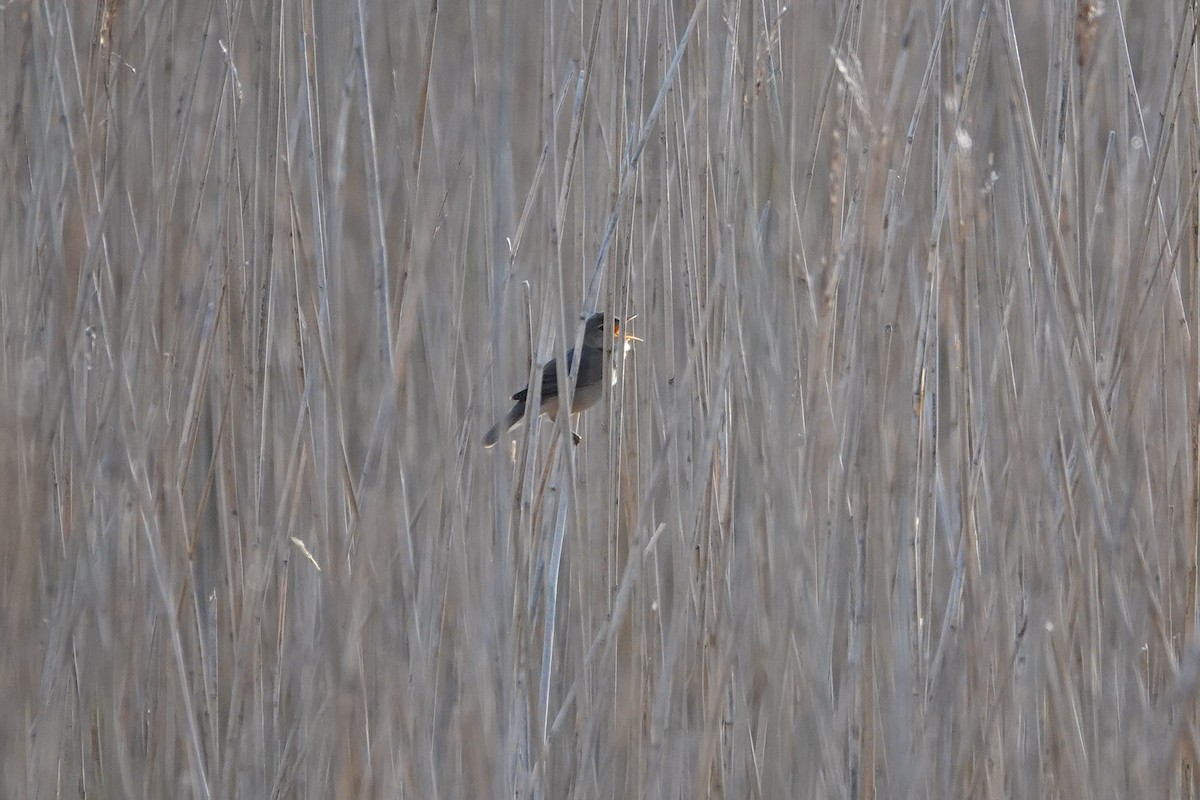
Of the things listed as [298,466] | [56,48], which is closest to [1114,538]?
[298,466]

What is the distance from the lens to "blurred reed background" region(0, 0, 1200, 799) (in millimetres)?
1375

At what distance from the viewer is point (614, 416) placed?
1844 mm

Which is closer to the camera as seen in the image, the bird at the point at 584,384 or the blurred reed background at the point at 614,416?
the blurred reed background at the point at 614,416

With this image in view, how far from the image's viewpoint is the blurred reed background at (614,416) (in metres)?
1.38

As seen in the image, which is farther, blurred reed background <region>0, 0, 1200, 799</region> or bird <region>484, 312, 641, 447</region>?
bird <region>484, 312, 641, 447</region>

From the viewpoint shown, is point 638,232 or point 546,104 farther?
point 638,232

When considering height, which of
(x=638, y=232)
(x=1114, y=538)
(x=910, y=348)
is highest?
(x=638, y=232)

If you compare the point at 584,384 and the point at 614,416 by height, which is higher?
the point at 584,384

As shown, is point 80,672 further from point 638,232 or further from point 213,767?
point 638,232

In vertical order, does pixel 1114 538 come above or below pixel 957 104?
below

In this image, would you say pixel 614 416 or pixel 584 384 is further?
pixel 584 384

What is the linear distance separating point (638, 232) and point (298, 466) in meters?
0.68

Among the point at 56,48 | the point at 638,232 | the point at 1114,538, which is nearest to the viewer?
the point at 1114,538

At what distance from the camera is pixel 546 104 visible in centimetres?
151
